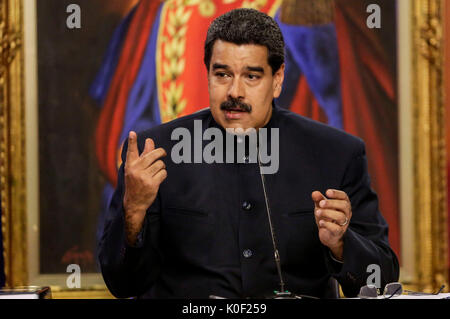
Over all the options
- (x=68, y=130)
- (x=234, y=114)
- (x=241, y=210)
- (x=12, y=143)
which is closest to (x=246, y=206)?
(x=241, y=210)

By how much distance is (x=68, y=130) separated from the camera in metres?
3.24

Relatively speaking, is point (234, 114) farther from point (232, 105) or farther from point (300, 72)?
point (300, 72)

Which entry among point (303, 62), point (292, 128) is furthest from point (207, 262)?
point (303, 62)

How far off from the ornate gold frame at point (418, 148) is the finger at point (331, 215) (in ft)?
5.58

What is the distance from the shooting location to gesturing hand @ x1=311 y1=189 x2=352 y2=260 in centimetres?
168

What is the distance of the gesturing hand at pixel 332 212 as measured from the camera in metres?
1.68

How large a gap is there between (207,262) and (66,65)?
1634mm

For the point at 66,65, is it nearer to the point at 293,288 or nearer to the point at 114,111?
the point at 114,111

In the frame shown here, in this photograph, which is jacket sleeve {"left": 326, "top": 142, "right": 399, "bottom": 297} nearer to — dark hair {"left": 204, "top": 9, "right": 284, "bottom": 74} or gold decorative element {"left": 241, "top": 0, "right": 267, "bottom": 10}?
dark hair {"left": 204, "top": 9, "right": 284, "bottom": 74}

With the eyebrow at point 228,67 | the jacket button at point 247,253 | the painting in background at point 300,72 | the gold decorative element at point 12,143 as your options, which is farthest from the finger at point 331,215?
the gold decorative element at point 12,143

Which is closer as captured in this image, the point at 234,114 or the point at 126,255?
the point at 126,255

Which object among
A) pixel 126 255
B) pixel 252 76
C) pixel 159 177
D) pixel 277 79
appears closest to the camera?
pixel 159 177

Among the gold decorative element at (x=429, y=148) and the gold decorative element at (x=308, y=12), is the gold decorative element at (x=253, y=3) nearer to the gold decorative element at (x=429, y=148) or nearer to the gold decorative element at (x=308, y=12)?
the gold decorative element at (x=308, y=12)

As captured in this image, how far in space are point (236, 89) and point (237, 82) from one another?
0.03m
